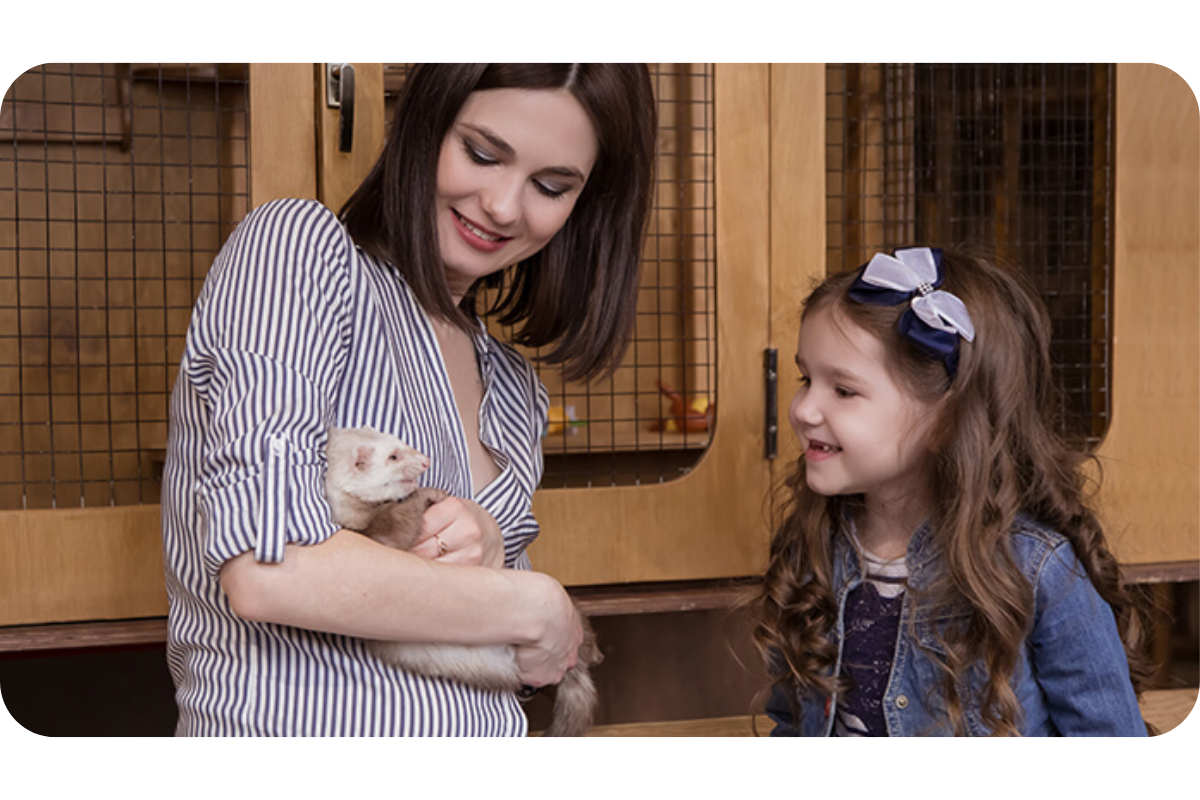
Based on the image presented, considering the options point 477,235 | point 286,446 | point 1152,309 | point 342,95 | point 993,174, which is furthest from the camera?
point 993,174

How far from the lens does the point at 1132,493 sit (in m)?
1.77

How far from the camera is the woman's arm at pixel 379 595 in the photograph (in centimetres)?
86

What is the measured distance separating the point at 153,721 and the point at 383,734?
139cm

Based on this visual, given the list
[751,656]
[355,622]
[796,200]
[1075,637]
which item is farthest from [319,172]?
[751,656]

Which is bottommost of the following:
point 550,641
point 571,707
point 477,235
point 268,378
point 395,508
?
point 571,707

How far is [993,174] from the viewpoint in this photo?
1.93 m

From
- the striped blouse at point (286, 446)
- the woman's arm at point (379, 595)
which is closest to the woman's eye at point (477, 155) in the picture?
the striped blouse at point (286, 446)

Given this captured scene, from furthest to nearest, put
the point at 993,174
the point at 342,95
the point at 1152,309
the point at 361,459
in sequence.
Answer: the point at 993,174
the point at 1152,309
the point at 342,95
the point at 361,459

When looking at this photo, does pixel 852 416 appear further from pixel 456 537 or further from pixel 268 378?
pixel 268 378

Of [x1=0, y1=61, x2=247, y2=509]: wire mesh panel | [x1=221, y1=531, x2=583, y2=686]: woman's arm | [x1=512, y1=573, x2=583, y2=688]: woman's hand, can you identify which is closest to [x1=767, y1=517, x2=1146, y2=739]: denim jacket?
[x1=512, y1=573, x2=583, y2=688]: woman's hand

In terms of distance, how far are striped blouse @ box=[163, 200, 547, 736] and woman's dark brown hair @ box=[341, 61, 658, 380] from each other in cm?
6

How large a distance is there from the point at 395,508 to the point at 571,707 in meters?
0.35

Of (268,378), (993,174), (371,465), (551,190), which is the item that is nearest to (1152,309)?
(993,174)

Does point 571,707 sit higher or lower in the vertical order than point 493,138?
lower
